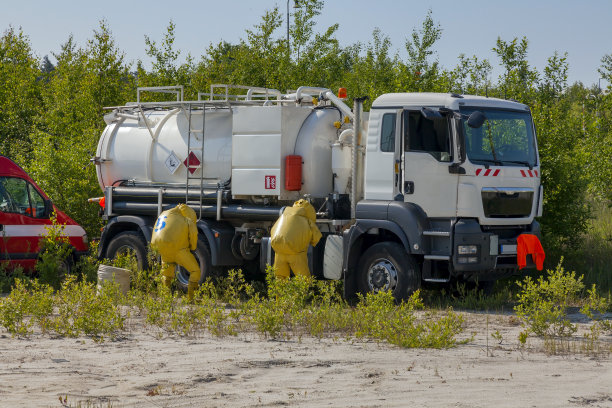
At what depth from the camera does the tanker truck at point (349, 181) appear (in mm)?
12070

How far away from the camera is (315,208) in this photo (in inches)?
530

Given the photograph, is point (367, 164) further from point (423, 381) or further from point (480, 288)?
point (423, 381)

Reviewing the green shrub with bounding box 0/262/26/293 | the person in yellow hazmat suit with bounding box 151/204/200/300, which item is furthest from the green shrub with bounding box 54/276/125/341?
the green shrub with bounding box 0/262/26/293

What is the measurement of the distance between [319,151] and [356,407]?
723cm

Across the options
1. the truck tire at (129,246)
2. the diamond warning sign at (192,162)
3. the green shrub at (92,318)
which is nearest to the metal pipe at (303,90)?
the diamond warning sign at (192,162)

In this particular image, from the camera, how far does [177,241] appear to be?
1295 centimetres

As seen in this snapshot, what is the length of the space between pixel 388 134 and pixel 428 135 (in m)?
0.58

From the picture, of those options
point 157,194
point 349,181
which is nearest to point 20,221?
point 157,194

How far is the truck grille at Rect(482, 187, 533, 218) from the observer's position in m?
12.1

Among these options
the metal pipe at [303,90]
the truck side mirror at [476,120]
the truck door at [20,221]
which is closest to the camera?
the truck side mirror at [476,120]

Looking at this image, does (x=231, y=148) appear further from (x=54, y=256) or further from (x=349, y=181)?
(x=54, y=256)

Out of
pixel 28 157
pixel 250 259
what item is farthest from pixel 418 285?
pixel 28 157

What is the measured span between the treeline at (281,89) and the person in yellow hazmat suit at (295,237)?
16.1 ft

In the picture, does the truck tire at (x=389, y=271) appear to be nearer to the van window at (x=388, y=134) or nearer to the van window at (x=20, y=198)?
the van window at (x=388, y=134)
